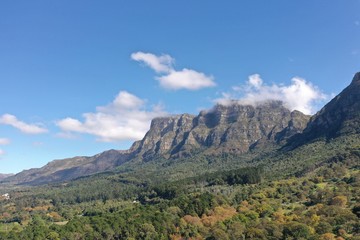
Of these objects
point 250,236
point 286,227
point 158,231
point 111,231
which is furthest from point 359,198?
point 111,231

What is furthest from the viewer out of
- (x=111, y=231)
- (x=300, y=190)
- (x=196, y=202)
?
(x=300, y=190)

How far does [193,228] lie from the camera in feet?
481

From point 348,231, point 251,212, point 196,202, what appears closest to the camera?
point 348,231

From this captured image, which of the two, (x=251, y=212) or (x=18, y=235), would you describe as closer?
(x=18, y=235)

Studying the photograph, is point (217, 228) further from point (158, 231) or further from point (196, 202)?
point (196, 202)

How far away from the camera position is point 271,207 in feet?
534

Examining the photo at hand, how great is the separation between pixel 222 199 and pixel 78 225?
75427 mm

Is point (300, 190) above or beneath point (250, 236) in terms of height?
above

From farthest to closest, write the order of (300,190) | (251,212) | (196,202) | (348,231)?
(300,190)
(196,202)
(251,212)
(348,231)

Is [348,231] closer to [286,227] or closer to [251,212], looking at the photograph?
[286,227]

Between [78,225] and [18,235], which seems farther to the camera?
[78,225]

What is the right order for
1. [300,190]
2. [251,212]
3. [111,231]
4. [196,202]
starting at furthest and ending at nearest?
[300,190], [196,202], [251,212], [111,231]

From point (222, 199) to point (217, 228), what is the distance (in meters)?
56.4

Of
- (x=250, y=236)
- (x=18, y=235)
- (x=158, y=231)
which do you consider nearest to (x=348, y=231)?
(x=250, y=236)
